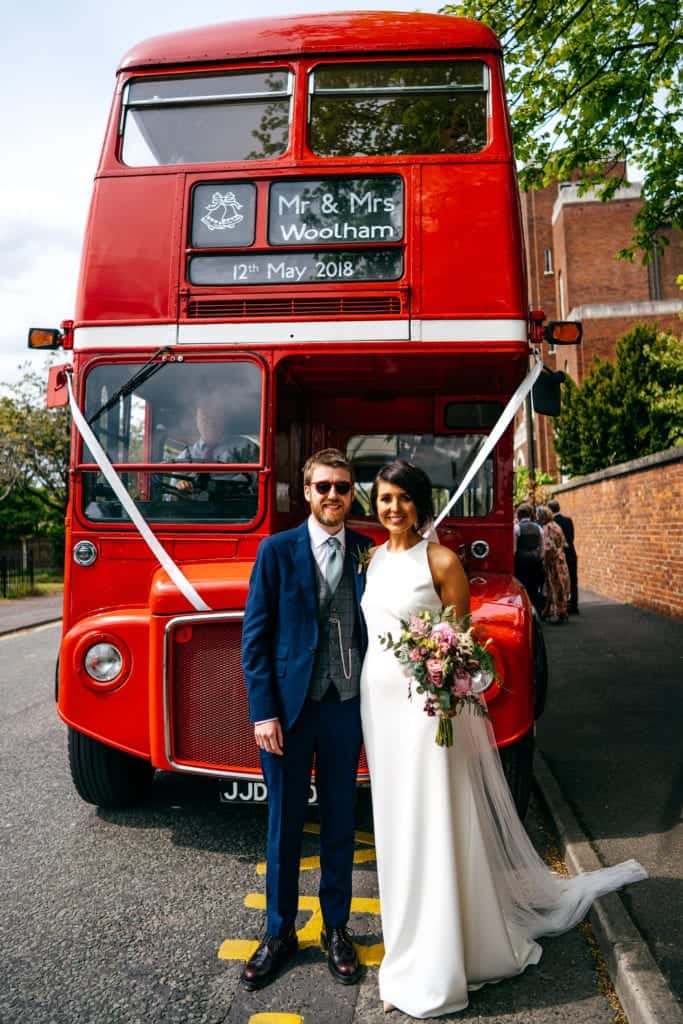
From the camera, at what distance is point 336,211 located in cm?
477

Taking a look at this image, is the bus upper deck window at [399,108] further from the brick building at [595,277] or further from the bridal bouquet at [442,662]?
the brick building at [595,277]

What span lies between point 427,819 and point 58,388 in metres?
3.16

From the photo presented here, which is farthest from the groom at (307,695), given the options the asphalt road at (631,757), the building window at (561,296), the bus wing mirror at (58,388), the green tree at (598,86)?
the building window at (561,296)

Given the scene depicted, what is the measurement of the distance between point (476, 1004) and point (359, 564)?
1578mm

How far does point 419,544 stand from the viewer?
3273 millimetres

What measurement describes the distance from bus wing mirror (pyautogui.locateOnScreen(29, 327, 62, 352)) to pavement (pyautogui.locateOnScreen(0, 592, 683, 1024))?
380 centimetres

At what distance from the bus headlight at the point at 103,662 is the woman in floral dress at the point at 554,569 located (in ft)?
31.3

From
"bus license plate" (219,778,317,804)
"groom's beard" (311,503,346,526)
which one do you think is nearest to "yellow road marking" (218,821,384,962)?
"bus license plate" (219,778,317,804)

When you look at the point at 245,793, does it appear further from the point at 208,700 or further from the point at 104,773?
the point at 104,773

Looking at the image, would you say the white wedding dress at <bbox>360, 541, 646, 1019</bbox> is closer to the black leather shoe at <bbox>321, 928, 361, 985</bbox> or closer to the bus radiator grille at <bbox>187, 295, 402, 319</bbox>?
the black leather shoe at <bbox>321, 928, 361, 985</bbox>

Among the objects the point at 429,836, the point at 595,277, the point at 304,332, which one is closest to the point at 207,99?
the point at 304,332

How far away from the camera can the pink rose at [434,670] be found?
2.97m

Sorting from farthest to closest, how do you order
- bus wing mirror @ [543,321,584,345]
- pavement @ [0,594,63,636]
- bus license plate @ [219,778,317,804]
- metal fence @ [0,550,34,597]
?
metal fence @ [0,550,34,597]
pavement @ [0,594,63,636]
bus wing mirror @ [543,321,584,345]
bus license plate @ [219,778,317,804]

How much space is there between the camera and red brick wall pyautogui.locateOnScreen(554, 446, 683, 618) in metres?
12.4
